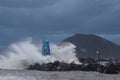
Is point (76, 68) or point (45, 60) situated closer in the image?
point (76, 68)

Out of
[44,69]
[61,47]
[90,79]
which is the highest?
[61,47]

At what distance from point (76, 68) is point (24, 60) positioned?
Answer: 82.0ft

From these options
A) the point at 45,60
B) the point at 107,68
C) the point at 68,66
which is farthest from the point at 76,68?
the point at 45,60

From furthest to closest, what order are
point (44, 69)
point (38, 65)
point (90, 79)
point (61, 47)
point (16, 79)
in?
1. point (61, 47)
2. point (38, 65)
3. point (44, 69)
4. point (90, 79)
5. point (16, 79)

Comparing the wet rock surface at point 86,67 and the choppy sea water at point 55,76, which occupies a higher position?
the wet rock surface at point 86,67

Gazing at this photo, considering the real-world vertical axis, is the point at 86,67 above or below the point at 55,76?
above

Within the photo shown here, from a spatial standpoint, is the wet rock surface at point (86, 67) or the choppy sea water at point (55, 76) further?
the wet rock surface at point (86, 67)

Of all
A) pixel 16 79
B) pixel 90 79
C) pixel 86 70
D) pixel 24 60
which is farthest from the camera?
pixel 24 60

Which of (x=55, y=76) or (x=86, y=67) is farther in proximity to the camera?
(x=86, y=67)

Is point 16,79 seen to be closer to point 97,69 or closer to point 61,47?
point 97,69

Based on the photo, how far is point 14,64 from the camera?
107000 mm

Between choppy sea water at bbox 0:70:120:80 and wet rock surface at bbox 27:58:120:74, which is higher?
wet rock surface at bbox 27:58:120:74

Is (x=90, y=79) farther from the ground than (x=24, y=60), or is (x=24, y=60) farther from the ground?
(x=24, y=60)

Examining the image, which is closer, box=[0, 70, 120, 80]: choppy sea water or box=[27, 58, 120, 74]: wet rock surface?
box=[0, 70, 120, 80]: choppy sea water
